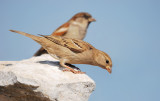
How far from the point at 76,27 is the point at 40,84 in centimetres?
742

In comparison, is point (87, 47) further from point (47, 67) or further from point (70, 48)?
point (47, 67)

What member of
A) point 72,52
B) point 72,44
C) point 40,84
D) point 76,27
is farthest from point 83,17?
point 40,84

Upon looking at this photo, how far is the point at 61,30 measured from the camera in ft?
35.3

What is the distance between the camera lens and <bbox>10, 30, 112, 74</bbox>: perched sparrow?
16.7 feet

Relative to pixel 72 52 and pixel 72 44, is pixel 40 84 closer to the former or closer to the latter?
pixel 72 52

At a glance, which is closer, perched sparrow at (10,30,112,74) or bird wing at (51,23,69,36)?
perched sparrow at (10,30,112,74)

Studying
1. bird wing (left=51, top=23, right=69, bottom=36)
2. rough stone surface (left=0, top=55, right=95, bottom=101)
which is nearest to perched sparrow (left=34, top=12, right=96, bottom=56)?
bird wing (left=51, top=23, right=69, bottom=36)

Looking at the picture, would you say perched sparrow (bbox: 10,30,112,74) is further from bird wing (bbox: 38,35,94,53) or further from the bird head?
the bird head

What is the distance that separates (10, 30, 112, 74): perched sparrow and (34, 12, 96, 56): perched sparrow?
5.34m

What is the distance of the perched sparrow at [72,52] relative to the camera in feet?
16.7

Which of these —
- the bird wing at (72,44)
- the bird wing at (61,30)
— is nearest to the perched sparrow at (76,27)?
the bird wing at (61,30)

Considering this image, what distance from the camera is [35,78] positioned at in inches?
163

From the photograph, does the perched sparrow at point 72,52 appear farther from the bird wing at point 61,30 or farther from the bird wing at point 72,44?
the bird wing at point 61,30

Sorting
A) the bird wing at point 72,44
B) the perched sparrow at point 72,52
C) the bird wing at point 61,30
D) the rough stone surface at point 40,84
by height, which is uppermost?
the bird wing at point 72,44
